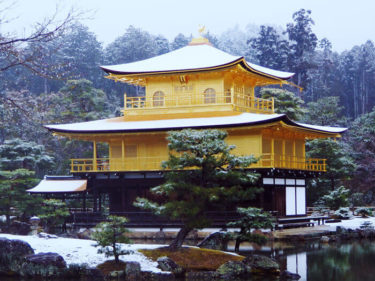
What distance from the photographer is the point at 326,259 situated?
861 inches

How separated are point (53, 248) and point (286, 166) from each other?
15.2m

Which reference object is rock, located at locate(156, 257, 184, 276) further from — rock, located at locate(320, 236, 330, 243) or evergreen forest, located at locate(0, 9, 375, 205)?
rock, located at locate(320, 236, 330, 243)

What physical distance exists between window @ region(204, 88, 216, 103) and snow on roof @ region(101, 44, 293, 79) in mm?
1466

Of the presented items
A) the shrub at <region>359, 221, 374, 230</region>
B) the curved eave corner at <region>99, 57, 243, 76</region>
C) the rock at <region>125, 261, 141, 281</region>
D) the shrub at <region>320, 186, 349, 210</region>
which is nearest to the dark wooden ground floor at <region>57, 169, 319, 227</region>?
the shrub at <region>359, 221, 374, 230</region>

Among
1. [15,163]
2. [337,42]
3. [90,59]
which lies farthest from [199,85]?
[337,42]

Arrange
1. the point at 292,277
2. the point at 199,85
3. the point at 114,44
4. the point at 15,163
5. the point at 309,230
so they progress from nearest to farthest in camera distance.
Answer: the point at 292,277 < the point at 309,230 < the point at 199,85 < the point at 15,163 < the point at 114,44

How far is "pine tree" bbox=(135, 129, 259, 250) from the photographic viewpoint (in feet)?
69.2

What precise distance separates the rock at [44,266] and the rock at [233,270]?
15.2ft

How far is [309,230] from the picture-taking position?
101 ft

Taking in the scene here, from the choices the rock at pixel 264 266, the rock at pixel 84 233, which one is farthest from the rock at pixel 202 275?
the rock at pixel 84 233

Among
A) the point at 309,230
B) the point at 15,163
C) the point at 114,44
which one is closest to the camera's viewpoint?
the point at 309,230

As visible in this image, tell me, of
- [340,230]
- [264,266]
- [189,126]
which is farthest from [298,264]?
[189,126]

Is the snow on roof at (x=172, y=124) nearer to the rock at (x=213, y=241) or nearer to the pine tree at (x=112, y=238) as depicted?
the rock at (x=213, y=241)

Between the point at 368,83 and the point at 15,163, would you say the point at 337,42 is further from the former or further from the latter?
the point at 15,163
